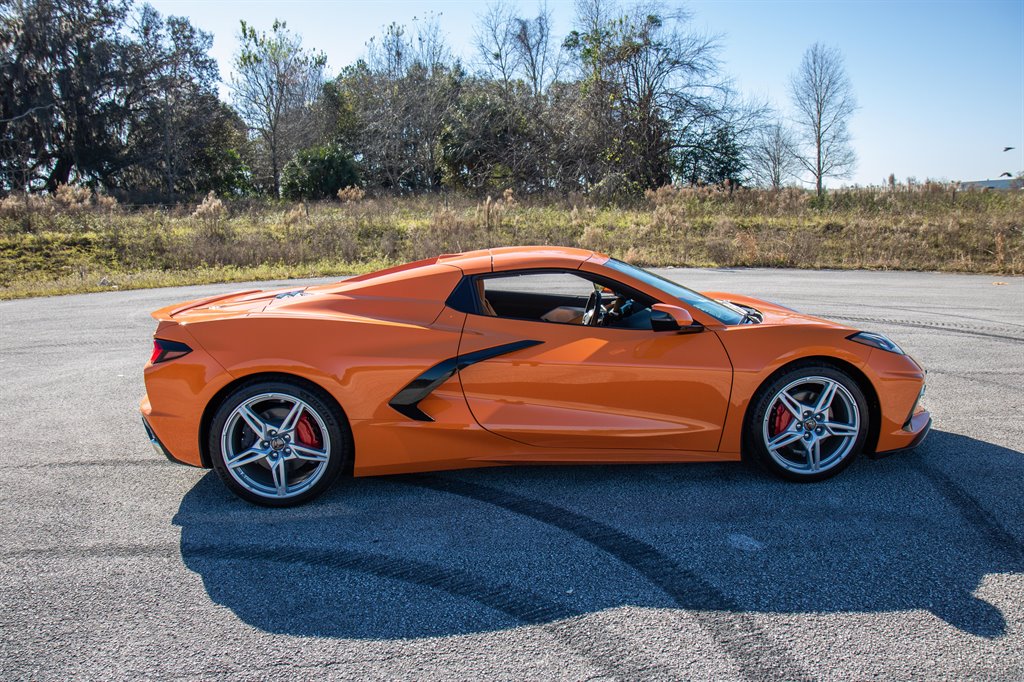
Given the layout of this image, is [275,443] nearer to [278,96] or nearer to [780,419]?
[780,419]

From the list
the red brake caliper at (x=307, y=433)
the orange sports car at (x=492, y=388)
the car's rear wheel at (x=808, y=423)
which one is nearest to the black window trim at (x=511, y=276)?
the orange sports car at (x=492, y=388)

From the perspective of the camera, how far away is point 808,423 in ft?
13.2

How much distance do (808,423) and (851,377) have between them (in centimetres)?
37

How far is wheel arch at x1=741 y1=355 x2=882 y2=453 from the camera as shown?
3977mm

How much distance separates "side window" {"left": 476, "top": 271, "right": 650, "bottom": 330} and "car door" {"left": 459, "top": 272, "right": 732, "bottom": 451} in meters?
0.13

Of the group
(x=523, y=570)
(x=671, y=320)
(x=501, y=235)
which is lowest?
(x=523, y=570)

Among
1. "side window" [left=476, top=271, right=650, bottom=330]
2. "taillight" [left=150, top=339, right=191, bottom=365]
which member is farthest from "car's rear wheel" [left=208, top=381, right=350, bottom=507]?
"side window" [left=476, top=271, right=650, bottom=330]

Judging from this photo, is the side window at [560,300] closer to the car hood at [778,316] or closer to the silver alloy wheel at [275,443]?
the car hood at [778,316]

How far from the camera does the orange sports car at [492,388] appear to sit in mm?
3822

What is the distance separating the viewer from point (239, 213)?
2417 centimetres

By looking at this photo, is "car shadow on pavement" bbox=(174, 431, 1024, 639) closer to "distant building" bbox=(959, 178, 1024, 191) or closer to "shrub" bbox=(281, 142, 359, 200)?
"distant building" bbox=(959, 178, 1024, 191)

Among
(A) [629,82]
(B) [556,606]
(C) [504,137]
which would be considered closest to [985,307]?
(B) [556,606]

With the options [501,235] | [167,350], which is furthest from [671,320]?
[501,235]

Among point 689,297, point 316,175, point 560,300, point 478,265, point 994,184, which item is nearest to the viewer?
point 478,265
